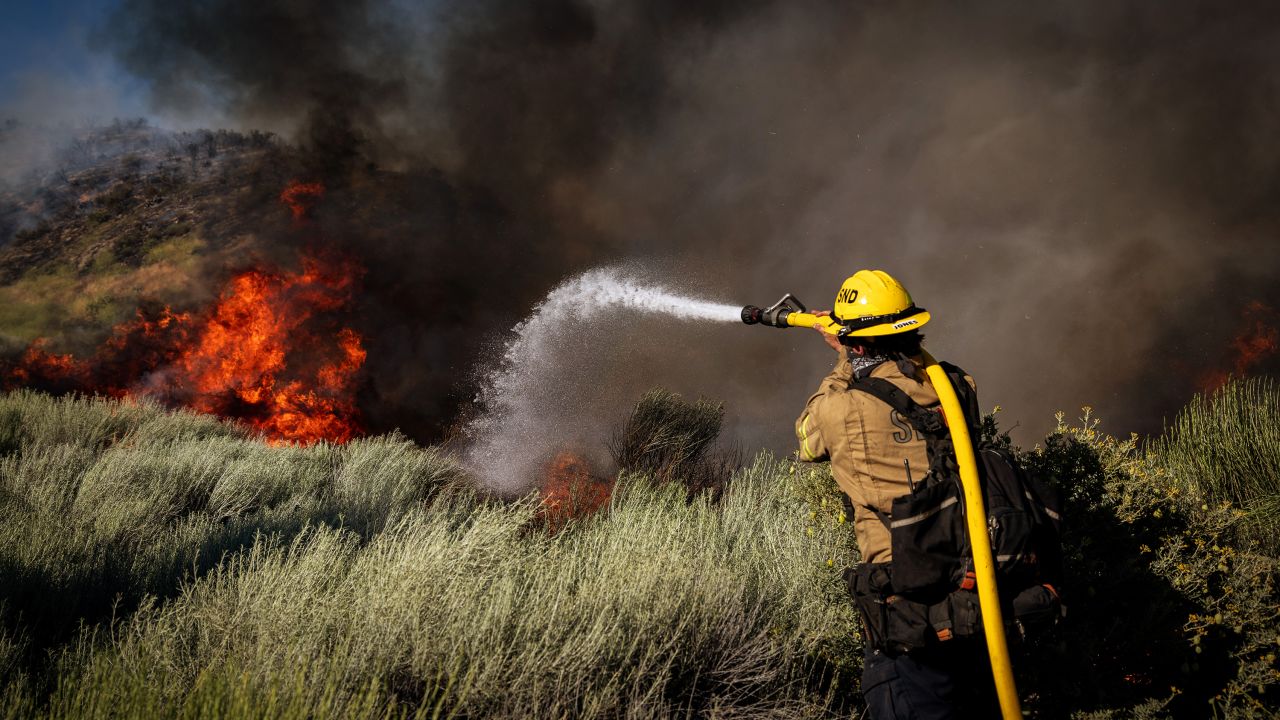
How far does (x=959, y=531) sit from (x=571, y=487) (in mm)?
5701

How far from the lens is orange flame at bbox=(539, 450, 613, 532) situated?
21.5ft

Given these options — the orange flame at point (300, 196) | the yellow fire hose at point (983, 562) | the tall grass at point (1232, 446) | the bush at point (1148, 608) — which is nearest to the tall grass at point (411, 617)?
the yellow fire hose at point (983, 562)

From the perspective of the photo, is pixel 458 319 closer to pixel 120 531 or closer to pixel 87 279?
pixel 87 279

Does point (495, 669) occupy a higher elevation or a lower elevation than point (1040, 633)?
lower

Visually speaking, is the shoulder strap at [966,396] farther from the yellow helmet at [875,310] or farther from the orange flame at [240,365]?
the orange flame at [240,365]

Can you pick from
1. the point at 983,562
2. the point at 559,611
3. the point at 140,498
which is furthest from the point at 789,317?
the point at 140,498

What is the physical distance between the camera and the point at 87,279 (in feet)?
46.0

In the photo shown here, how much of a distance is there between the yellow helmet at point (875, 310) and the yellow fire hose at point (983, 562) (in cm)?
38

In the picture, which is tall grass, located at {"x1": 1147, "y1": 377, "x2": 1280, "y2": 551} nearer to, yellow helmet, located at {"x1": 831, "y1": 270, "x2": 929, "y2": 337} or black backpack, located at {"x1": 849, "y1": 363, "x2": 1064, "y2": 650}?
black backpack, located at {"x1": 849, "y1": 363, "x2": 1064, "y2": 650}

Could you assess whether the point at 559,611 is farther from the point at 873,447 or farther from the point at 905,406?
the point at 905,406

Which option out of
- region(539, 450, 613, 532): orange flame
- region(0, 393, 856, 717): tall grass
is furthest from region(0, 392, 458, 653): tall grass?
region(539, 450, 613, 532): orange flame

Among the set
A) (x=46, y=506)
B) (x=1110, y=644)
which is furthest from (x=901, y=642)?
(x=46, y=506)

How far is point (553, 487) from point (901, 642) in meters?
7.23

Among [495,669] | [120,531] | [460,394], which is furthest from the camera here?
[460,394]
